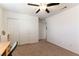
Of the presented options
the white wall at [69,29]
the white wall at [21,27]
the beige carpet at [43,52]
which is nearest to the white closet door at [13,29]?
the white wall at [21,27]

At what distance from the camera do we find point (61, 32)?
5402 millimetres

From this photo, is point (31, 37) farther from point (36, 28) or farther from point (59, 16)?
point (59, 16)

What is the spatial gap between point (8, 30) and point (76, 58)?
585 centimetres

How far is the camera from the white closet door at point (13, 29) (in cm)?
619

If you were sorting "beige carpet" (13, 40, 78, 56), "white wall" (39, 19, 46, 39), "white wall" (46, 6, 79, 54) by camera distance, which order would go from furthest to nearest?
"white wall" (39, 19, 46, 39) < "beige carpet" (13, 40, 78, 56) < "white wall" (46, 6, 79, 54)

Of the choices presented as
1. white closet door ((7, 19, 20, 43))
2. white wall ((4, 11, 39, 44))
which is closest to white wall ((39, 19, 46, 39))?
white wall ((4, 11, 39, 44))

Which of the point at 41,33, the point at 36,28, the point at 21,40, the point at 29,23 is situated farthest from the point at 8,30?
the point at 41,33

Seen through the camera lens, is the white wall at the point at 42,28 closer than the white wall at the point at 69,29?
No

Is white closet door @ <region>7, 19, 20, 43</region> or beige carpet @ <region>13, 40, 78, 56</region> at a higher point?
white closet door @ <region>7, 19, 20, 43</region>

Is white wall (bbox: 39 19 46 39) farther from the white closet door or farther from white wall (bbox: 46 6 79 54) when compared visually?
white wall (bbox: 46 6 79 54)

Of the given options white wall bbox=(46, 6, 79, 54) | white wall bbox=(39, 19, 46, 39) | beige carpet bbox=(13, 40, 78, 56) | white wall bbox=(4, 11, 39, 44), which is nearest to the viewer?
white wall bbox=(46, 6, 79, 54)

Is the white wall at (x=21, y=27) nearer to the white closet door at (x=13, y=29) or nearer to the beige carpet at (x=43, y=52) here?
the white closet door at (x=13, y=29)

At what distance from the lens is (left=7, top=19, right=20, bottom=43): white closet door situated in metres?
6.19

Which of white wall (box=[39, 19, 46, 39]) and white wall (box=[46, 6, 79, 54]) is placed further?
white wall (box=[39, 19, 46, 39])
